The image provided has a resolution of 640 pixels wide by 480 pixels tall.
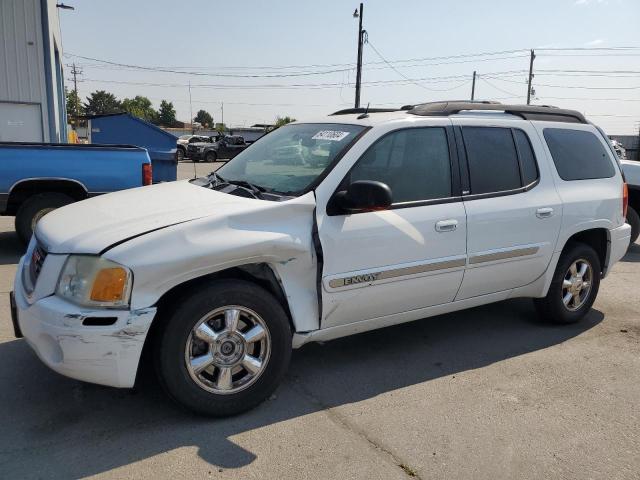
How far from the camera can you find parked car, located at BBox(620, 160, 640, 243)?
8.71 m

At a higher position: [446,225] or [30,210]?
[446,225]

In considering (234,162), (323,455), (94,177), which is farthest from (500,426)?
(94,177)

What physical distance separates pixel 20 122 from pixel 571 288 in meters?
15.8

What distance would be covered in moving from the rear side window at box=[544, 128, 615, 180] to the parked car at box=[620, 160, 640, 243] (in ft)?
14.3

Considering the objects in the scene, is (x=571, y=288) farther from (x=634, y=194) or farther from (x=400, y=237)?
(x=634, y=194)

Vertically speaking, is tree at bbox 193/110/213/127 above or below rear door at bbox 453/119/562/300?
above

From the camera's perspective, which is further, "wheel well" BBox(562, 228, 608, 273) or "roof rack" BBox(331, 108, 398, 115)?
"wheel well" BBox(562, 228, 608, 273)

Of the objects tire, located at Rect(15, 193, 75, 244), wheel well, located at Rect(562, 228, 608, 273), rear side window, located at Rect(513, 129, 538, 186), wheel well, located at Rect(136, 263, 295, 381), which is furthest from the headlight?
tire, located at Rect(15, 193, 75, 244)

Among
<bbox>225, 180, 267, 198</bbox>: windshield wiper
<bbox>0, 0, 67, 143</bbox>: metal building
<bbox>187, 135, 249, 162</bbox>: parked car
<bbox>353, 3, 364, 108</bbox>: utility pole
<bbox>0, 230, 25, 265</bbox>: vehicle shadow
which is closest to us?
<bbox>225, 180, 267, 198</bbox>: windshield wiper

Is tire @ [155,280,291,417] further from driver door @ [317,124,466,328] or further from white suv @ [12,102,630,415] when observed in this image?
driver door @ [317,124,466,328]

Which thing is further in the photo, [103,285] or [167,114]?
[167,114]

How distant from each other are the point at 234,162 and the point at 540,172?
2455 mm

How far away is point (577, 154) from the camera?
4773 millimetres

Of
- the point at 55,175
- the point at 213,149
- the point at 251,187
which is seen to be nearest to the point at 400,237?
the point at 251,187
